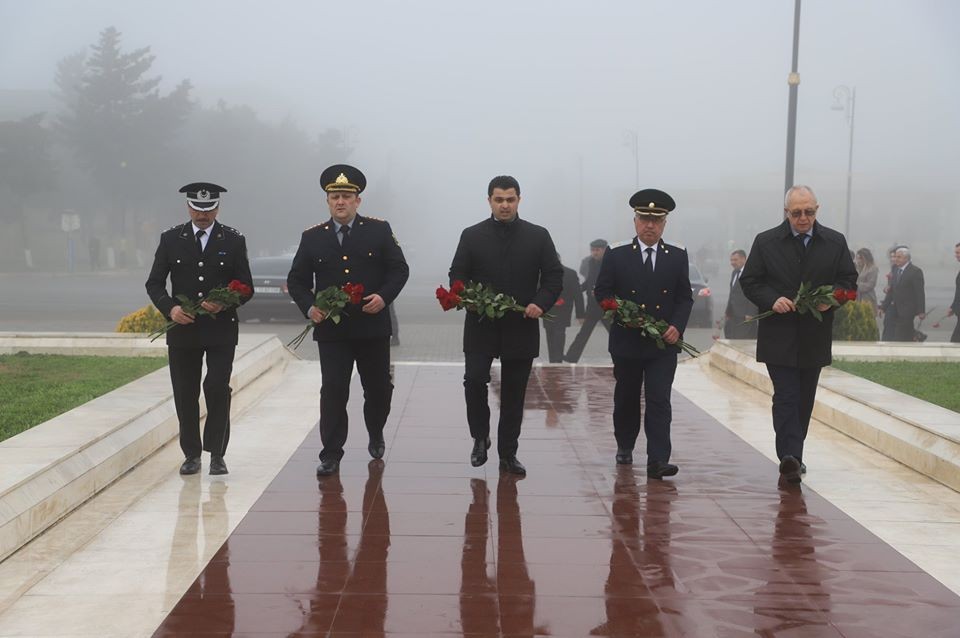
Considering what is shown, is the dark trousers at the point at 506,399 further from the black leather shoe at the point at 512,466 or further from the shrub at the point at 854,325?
the shrub at the point at 854,325

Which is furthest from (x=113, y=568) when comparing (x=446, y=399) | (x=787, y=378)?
(x=446, y=399)

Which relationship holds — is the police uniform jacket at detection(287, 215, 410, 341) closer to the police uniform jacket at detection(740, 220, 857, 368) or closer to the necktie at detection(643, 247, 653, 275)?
the necktie at detection(643, 247, 653, 275)

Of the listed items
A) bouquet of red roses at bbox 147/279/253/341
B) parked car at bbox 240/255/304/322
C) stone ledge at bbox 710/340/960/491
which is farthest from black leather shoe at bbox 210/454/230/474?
parked car at bbox 240/255/304/322

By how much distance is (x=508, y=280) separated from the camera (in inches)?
316

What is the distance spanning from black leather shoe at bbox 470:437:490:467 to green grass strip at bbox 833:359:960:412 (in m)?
4.16

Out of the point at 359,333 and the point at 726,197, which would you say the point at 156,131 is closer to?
the point at 726,197

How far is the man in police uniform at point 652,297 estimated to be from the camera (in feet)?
26.4

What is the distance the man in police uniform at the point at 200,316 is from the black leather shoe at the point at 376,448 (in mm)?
1007

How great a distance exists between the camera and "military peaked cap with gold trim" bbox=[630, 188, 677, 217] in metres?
8.05

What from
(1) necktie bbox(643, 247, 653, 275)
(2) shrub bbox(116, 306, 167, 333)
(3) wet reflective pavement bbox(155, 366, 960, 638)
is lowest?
(3) wet reflective pavement bbox(155, 366, 960, 638)

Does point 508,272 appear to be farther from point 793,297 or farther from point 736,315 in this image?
point 736,315

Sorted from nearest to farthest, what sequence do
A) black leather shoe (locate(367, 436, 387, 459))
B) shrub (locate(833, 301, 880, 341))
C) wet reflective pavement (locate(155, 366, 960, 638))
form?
wet reflective pavement (locate(155, 366, 960, 638)) < black leather shoe (locate(367, 436, 387, 459)) < shrub (locate(833, 301, 880, 341))

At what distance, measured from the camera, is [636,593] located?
5.52 metres

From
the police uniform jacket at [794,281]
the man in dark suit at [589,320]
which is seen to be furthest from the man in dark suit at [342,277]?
the man in dark suit at [589,320]
